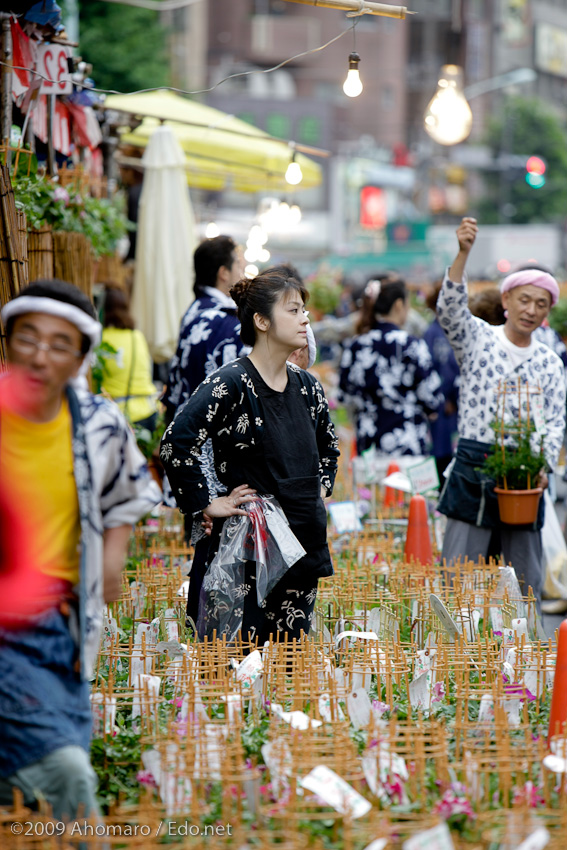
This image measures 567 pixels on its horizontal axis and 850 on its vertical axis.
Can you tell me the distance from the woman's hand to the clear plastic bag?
0.03 metres

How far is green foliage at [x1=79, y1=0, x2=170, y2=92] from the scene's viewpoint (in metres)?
28.2

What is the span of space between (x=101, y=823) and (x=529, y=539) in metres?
3.44

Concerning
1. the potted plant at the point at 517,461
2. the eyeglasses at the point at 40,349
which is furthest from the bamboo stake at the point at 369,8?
the eyeglasses at the point at 40,349

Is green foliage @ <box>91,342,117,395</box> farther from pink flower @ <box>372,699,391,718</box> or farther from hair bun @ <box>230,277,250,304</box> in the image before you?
pink flower @ <box>372,699,391,718</box>

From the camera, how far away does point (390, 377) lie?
25.7ft

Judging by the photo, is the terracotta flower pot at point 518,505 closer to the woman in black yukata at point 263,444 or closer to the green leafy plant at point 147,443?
the woman in black yukata at point 263,444

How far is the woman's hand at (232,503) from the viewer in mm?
4008

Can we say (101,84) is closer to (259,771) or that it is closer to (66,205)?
(66,205)

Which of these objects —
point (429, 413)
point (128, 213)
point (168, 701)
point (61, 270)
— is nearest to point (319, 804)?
point (168, 701)

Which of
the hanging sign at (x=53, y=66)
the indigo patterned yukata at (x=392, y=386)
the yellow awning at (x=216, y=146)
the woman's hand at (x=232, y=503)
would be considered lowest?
the woman's hand at (x=232, y=503)

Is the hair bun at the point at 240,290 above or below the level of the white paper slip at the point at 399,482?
above

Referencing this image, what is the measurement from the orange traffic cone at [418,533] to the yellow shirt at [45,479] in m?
3.34

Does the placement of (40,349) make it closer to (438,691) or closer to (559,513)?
(438,691)

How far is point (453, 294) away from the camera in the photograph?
544cm
